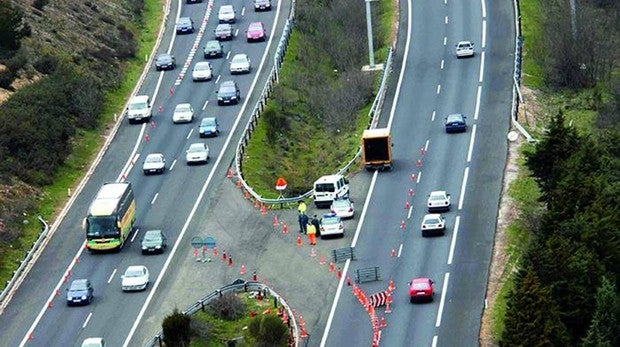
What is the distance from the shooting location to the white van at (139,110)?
12706 cm

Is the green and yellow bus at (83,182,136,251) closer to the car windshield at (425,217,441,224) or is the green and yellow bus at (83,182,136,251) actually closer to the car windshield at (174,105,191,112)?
the car windshield at (425,217,441,224)

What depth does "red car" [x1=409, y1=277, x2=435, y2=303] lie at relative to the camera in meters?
92.3

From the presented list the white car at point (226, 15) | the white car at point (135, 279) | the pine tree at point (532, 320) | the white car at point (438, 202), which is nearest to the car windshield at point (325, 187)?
the white car at point (438, 202)

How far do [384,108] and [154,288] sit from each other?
3503cm

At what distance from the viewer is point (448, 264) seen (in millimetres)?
97875

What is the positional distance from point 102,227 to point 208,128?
2297cm

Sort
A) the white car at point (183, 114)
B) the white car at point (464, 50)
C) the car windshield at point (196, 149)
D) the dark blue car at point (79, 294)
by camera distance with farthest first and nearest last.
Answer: the white car at point (464, 50) < the white car at point (183, 114) < the car windshield at point (196, 149) < the dark blue car at point (79, 294)

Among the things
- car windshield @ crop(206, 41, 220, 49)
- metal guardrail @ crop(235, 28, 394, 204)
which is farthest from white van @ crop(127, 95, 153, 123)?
car windshield @ crop(206, 41, 220, 49)

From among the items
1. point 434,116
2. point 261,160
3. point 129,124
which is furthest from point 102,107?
point 434,116

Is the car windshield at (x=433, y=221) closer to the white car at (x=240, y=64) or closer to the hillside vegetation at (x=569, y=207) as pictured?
the hillside vegetation at (x=569, y=207)

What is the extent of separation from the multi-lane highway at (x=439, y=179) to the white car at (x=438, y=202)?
0.59m

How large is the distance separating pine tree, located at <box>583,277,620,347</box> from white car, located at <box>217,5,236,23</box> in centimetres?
7067

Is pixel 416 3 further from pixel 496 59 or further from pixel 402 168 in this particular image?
pixel 402 168

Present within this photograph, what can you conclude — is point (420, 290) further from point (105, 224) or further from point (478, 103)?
point (478, 103)
